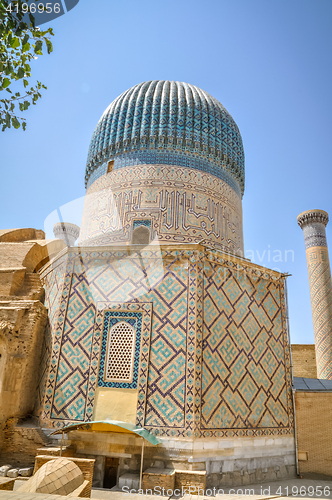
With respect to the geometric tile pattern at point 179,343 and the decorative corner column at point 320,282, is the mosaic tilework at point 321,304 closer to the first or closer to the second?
the decorative corner column at point 320,282

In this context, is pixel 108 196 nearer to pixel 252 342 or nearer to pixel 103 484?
pixel 252 342

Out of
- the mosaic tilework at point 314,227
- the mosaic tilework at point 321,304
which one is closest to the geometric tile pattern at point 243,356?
the mosaic tilework at point 321,304

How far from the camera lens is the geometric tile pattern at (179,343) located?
5.76m

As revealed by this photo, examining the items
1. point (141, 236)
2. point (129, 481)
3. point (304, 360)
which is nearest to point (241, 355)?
point (129, 481)

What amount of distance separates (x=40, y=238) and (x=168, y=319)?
4.60 m

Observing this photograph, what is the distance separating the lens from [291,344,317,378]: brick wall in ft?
43.4

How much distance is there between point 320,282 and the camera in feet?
42.8

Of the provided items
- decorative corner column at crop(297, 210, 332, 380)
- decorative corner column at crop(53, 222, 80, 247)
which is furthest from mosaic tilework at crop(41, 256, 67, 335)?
decorative corner column at crop(53, 222, 80, 247)

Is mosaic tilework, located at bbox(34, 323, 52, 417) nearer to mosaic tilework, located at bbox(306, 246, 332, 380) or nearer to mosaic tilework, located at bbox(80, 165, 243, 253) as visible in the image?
→ mosaic tilework, located at bbox(80, 165, 243, 253)

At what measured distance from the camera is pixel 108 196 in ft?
29.5

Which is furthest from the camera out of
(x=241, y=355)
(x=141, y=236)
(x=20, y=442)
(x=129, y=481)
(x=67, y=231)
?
(x=67, y=231)

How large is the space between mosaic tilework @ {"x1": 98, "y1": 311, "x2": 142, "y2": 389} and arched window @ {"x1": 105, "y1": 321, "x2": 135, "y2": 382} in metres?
0.05

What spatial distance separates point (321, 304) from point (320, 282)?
776 mm

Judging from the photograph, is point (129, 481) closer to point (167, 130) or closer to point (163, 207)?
point (163, 207)
